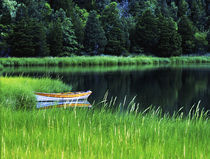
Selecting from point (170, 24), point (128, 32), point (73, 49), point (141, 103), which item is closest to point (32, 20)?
point (73, 49)

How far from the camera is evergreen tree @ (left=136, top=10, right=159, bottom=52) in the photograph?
53.9m

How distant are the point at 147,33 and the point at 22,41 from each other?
971 inches

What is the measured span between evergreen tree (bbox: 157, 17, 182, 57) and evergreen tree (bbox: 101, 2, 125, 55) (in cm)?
809

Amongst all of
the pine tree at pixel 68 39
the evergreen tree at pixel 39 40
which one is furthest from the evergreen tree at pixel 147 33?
the evergreen tree at pixel 39 40

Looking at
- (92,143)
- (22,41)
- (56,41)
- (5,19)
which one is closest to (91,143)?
(92,143)

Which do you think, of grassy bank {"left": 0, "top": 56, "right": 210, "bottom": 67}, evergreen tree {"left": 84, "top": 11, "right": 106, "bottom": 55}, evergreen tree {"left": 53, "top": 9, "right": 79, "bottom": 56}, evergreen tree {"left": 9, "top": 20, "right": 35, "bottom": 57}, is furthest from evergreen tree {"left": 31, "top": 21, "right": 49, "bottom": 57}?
evergreen tree {"left": 84, "top": 11, "right": 106, "bottom": 55}

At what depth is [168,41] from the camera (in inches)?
2095

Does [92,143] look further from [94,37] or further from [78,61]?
[94,37]

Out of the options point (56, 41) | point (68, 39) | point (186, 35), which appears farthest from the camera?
point (186, 35)

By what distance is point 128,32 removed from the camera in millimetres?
55969

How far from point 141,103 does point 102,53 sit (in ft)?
123

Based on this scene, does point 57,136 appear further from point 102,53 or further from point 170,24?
point 170,24

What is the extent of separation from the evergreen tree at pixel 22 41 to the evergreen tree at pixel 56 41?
3.25 m

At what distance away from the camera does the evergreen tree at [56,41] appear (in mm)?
43938
